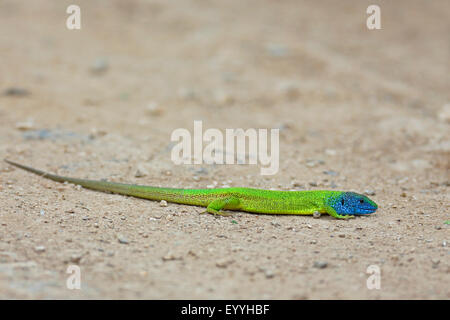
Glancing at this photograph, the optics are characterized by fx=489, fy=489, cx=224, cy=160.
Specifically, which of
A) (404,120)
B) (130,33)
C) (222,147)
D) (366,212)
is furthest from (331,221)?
(130,33)

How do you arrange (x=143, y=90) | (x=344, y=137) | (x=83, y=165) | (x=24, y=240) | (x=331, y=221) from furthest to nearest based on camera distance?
(x=143, y=90) < (x=344, y=137) < (x=83, y=165) < (x=331, y=221) < (x=24, y=240)

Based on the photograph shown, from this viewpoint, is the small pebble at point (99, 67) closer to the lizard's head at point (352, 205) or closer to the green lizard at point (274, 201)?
the green lizard at point (274, 201)

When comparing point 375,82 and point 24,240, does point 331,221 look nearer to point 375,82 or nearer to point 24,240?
point 24,240

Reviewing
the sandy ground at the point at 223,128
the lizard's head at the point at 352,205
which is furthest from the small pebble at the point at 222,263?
the lizard's head at the point at 352,205

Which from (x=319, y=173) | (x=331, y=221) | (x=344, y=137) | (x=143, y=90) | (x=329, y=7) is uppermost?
(x=329, y=7)

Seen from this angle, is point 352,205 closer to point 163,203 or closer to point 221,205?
point 221,205

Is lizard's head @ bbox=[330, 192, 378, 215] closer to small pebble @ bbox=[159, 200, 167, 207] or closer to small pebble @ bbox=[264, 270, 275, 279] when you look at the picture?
small pebble @ bbox=[264, 270, 275, 279]

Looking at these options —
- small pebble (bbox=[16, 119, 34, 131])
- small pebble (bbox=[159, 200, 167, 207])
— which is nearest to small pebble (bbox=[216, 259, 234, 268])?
small pebble (bbox=[159, 200, 167, 207])
